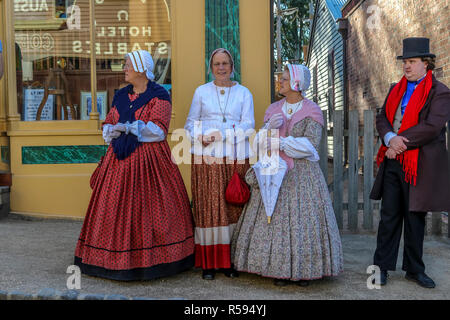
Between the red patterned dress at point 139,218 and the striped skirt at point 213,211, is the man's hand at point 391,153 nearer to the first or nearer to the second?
the striped skirt at point 213,211

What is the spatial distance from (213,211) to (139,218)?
0.58 metres

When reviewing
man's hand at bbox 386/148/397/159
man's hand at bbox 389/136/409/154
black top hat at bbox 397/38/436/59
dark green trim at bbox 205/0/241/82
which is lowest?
man's hand at bbox 386/148/397/159

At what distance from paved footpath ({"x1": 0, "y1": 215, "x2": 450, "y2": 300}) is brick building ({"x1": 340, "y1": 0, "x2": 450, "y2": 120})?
3691mm

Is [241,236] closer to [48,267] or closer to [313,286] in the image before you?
Answer: [313,286]

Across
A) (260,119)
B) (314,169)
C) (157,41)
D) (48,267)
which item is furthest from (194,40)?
(48,267)

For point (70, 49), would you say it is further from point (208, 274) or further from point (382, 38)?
point (382, 38)

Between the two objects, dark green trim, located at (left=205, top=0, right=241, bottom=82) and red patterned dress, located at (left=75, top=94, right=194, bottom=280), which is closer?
red patterned dress, located at (left=75, top=94, right=194, bottom=280)

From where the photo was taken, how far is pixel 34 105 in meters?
6.26

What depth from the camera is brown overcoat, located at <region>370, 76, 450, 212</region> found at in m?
3.38

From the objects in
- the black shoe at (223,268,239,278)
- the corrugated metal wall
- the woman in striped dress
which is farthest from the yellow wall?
the corrugated metal wall

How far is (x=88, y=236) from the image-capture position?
3684 millimetres

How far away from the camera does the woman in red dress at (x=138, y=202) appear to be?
139 inches

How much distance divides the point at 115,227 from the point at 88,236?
29 centimetres

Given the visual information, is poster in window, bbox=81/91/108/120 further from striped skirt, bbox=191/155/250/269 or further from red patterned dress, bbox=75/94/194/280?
striped skirt, bbox=191/155/250/269
